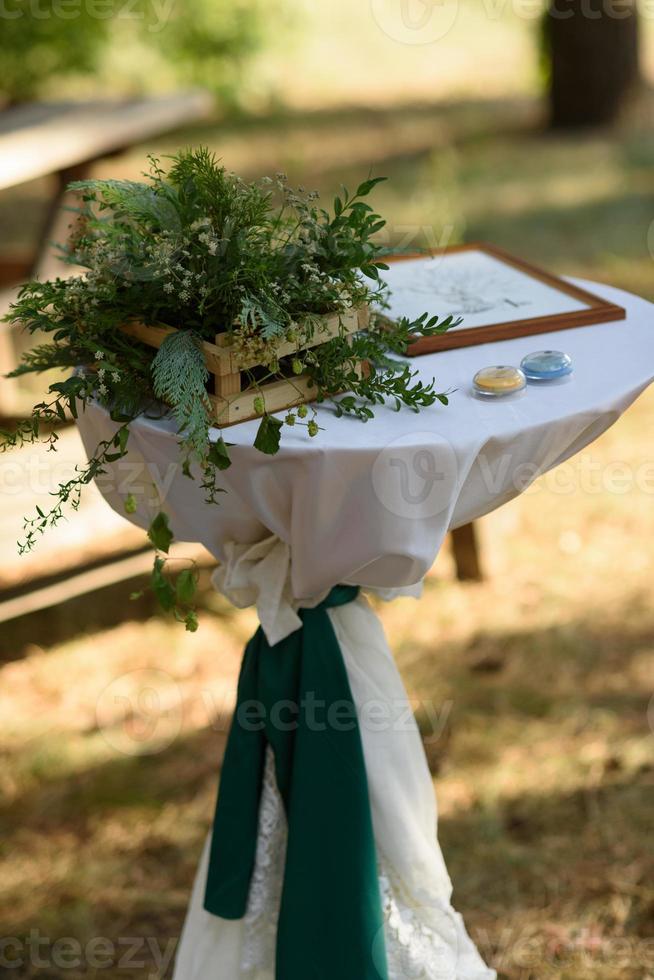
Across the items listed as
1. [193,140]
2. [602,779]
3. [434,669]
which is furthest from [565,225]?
[602,779]

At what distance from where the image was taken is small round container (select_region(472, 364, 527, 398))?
153 cm

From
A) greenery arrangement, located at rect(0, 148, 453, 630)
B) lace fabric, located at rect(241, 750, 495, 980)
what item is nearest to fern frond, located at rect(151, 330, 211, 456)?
greenery arrangement, located at rect(0, 148, 453, 630)

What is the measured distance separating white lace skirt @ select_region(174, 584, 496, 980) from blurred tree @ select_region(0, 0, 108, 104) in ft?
22.1

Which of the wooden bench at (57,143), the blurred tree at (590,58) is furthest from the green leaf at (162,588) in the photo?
the blurred tree at (590,58)

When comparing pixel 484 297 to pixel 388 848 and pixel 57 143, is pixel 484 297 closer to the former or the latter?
pixel 388 848

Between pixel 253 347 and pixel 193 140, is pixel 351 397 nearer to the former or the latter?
pixel 253 347

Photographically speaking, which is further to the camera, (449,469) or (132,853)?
(132,853)

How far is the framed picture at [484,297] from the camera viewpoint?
1.76 metres

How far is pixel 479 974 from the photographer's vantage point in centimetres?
180

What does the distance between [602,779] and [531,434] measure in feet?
4.12

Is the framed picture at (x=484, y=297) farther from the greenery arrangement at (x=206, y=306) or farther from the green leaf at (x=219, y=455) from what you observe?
the green leaf at (x=219, y=455)

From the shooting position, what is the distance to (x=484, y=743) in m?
2.59

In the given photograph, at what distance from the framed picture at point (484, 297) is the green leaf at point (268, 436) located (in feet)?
1.29

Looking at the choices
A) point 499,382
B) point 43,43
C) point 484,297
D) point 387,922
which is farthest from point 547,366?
point 43,43
